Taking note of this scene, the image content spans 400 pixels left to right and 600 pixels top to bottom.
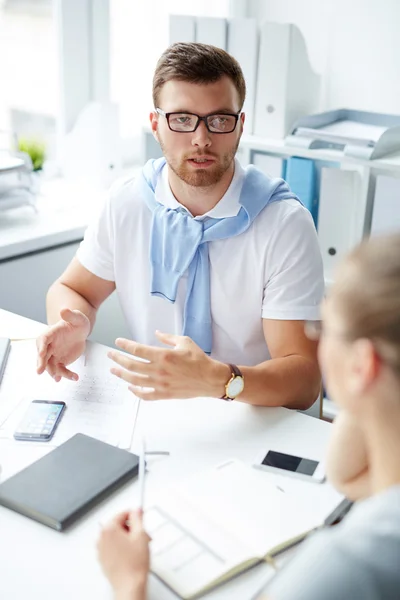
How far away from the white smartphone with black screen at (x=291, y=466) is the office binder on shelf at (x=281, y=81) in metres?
1.58

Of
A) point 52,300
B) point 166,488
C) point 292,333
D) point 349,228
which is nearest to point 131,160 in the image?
point 349,228

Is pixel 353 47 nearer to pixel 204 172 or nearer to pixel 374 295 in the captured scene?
pixel 204 172

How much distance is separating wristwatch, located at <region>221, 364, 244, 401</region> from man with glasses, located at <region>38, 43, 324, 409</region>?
136mm

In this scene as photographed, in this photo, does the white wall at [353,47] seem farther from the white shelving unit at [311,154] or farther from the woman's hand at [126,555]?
the woman's hand at [126,555]

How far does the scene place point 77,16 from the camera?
266cm

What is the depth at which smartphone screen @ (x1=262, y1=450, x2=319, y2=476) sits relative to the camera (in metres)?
1.16

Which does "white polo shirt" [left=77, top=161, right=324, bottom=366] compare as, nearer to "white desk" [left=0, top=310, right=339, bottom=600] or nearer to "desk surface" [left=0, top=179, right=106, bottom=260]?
"white desk" [left=0, top=310, right=339, bottom=600]

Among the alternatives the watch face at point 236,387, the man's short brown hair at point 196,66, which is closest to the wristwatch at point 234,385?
the watch face at point 236,387

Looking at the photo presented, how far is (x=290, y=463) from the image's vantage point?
117cm

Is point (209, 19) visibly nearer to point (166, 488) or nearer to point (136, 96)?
point (136, 96)

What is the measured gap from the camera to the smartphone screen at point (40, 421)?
49.2 inches

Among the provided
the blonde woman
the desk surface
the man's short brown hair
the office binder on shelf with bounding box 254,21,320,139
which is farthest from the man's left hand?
the office binder on shelf with bounding box 254,21,320,139

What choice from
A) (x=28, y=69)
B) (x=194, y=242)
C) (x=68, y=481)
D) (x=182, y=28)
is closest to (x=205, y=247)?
(x=194, y=242)

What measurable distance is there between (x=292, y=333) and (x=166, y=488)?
549 mm
